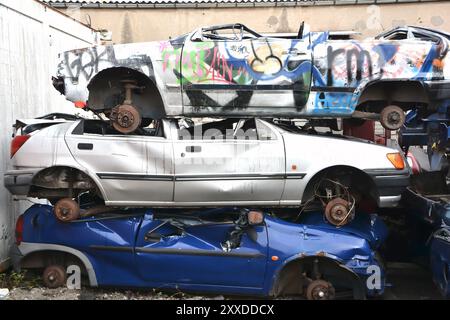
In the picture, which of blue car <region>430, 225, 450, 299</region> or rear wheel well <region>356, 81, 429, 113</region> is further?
rear wheel well <region>356, 81, 429, 113</region>

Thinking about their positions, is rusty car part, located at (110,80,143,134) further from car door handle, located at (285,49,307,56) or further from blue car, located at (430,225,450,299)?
blue car, located at (430,225,450,299)

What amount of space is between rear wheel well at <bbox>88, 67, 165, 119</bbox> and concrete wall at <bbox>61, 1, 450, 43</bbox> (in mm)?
6124

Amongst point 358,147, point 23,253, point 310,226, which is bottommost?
point 23,253

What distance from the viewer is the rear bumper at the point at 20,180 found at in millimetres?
4793

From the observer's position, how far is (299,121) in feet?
18.1

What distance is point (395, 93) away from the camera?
16.6 ft

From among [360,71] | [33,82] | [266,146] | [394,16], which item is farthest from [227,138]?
[394,16]

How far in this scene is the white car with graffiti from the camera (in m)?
4.80

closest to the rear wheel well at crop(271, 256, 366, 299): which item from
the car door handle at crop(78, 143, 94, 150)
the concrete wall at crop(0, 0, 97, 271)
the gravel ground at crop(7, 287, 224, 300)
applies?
the gravel ground at crop(7, 287, 224, 300)

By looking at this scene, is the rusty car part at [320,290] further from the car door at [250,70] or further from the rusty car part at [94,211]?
the rusty car part at [94,211]

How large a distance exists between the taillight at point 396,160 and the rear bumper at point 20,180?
3649 mm

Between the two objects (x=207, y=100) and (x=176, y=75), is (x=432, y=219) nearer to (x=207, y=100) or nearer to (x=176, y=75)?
(x=207, y=100)

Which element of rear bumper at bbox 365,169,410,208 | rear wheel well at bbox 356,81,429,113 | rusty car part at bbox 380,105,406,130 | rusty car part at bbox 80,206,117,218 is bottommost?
rusty car part at bbox 80,206,117,218
